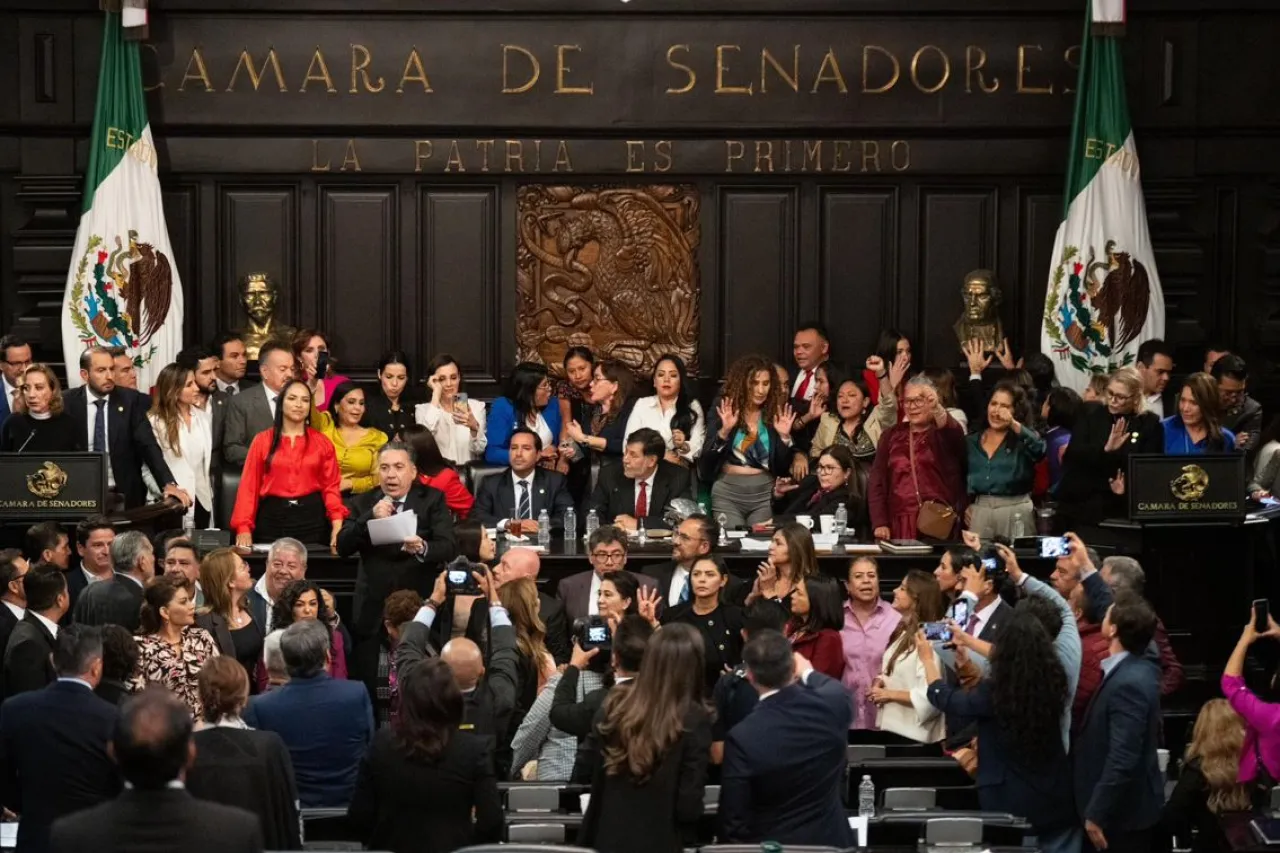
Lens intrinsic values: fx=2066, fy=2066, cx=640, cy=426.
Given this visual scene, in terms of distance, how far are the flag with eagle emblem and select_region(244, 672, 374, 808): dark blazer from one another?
23.6 ft

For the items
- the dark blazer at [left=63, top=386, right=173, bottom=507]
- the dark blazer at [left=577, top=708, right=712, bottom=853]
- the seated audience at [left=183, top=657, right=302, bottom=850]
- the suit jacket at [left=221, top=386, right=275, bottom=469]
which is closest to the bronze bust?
the suit jacket at [left=221, top=386, right=275, bottom=469]

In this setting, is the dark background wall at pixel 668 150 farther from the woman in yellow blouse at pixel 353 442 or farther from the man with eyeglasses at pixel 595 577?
the man with eyeglasses at pixel 595 577

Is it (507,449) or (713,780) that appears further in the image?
(507,449)

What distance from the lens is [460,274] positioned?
14344mm

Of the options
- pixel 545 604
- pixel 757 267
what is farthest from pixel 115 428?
pixel 757 267

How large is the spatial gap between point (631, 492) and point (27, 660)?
4413mm

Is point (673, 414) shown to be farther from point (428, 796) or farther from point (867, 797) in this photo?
point (428, 796)

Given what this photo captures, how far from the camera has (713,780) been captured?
7781mm

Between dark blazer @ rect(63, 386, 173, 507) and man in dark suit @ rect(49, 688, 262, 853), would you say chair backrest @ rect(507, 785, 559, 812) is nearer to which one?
man in dark suit @ rect(49, 688, 262, 853)

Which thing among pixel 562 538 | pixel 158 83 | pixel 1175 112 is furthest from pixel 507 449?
pixel 1175 112

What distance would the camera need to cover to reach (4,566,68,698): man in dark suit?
25.8 feet

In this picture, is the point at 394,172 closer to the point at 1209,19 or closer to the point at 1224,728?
the point at 1209,19

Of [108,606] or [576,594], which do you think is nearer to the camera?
[108,606]

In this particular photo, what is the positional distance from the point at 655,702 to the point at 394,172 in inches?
334
